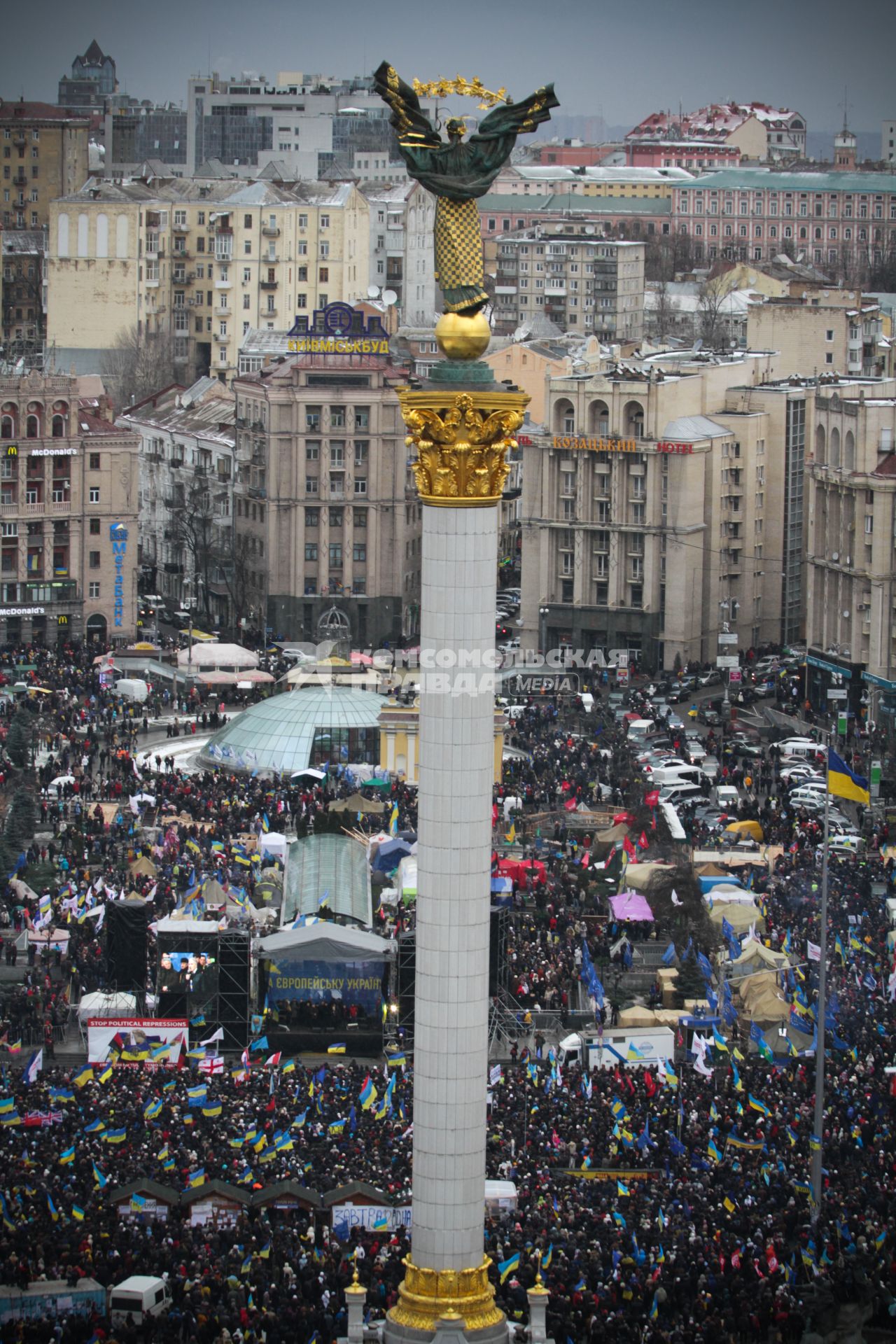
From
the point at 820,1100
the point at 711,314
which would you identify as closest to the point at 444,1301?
the point at 820,1100

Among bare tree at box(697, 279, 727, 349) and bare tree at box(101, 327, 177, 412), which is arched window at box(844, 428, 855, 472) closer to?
bare tree at box(101, 327, 177, 412)

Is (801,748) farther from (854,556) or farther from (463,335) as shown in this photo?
(463,335)

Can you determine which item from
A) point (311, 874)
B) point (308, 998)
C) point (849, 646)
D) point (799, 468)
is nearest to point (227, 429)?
point (799, 468)

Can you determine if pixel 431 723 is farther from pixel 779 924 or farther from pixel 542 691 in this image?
pixel 542 691

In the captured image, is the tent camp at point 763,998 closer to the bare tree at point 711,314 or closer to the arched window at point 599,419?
the arched window at point 599,419

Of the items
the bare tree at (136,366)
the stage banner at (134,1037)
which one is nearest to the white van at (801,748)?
the stage banner at (134,1037)

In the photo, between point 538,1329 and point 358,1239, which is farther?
point 358,1239

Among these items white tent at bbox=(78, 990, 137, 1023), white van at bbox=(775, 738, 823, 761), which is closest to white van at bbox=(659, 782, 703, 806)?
white van at bbox=(775, 738, 823, 761)
